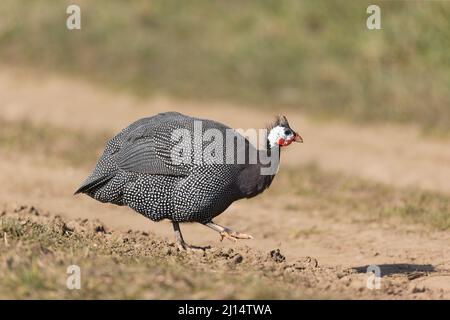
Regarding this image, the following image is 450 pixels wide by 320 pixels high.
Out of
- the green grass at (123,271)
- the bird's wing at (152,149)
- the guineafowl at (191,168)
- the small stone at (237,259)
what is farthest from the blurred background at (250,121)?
the bird's wing at (152,149)

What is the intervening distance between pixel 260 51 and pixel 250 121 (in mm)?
1870

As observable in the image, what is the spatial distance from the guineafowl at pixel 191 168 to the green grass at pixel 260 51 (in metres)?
5.34

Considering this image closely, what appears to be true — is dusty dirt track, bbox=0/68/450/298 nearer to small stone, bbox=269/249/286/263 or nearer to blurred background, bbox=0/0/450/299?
blurred background, bbox=0/0/450/299

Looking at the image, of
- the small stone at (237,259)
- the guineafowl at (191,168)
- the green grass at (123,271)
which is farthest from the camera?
the guineafowl at (191,168)

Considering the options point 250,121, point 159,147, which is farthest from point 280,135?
point 250,121

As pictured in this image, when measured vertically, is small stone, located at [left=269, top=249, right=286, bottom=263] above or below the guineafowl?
below

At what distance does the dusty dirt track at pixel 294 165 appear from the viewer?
6363 millimetres

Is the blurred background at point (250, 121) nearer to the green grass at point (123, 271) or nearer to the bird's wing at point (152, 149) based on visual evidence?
the green grass at point (123, 271)

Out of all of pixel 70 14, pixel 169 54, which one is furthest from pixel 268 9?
pixel 70 14

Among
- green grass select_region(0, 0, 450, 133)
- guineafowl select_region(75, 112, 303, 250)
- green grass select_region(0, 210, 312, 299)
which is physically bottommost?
green grass select_region(0, 210, 312, 299)

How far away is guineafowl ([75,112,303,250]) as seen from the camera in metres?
5.54

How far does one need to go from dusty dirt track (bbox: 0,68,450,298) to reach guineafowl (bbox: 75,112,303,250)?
85 cm

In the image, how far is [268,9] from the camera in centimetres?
1347

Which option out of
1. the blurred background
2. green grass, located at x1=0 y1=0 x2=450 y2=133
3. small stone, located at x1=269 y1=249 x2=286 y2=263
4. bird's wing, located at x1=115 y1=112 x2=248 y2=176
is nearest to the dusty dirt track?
A: the blurred background
